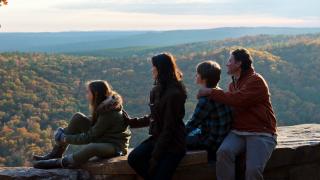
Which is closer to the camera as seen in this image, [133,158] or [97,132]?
[133,158]

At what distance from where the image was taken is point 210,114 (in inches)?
198

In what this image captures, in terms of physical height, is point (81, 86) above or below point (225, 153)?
below

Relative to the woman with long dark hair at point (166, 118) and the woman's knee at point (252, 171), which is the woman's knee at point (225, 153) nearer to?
the woman's knee at point (252, 171)

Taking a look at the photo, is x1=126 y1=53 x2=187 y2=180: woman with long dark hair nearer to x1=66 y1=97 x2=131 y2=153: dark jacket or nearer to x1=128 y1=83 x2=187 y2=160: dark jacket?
x1=128 y1=83 x2=187 y2=160: dark jacket

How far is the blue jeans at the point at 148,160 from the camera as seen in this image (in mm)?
4848

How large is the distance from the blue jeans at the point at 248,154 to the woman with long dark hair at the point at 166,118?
0.39m

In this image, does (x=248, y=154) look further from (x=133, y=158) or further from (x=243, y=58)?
(x=133, y=158)

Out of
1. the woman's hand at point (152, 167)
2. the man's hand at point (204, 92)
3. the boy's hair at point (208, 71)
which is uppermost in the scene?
the boy's hair at point (208, 71)

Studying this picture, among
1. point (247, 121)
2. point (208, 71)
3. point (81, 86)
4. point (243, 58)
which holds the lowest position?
point (81, 86)

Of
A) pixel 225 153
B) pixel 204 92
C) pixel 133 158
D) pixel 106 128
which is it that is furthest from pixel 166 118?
pixel 106 128

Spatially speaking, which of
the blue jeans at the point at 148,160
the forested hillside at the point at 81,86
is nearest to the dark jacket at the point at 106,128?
the blue jeans at the point at 148,160

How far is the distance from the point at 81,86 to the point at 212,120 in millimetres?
46565

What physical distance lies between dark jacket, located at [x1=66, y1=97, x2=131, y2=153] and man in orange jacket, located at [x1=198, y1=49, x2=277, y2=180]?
0.89m

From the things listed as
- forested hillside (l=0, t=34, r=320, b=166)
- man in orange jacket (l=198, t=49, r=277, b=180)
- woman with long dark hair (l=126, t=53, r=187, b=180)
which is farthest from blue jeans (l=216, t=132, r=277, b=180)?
forested hillside (l=0, t=34, r=320, b=166)
